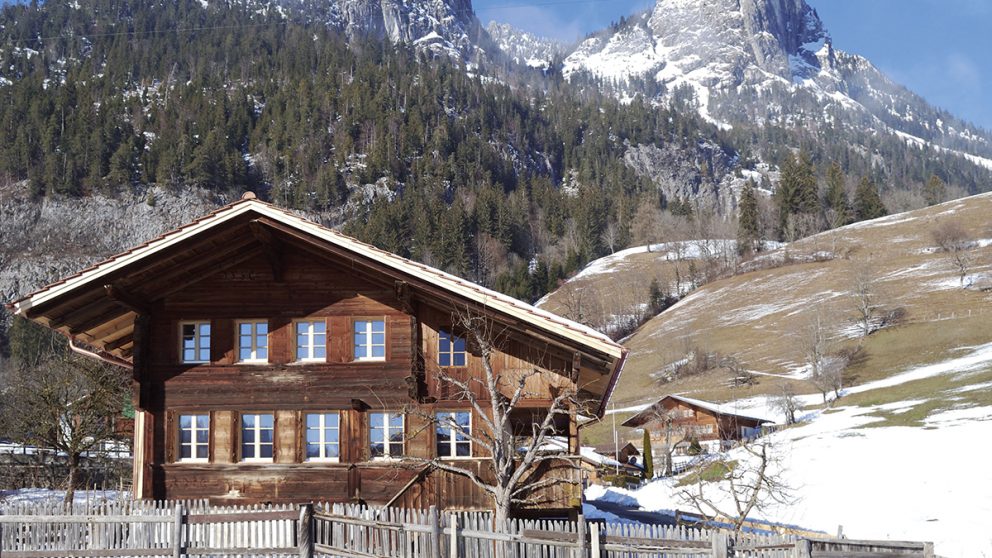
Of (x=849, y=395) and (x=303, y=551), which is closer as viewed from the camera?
(x=303, y=551)

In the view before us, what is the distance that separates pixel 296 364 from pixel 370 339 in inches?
80.8

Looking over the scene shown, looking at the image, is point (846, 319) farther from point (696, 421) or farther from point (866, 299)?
point (696, 421)

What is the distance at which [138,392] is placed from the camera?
23.2 m

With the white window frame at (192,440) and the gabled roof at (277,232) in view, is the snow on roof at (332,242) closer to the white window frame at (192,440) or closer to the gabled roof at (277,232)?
the gabled roof at (277,232)

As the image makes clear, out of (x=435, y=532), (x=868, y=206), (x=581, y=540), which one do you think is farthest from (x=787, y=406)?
(x=868, y=206)

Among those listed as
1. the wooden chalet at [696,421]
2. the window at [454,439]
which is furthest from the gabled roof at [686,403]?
the window at [454,439]

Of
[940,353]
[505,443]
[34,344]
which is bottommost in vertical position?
[505,443]

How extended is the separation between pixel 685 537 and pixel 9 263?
17990 cm

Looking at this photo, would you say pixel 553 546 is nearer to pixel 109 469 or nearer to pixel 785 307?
pixel 109 469

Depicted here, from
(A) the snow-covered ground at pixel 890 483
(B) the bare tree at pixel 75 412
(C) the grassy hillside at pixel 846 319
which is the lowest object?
(A) the snow-covered ground at pixel 890 483

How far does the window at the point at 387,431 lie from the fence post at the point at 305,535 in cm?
564

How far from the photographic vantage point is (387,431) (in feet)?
76.1

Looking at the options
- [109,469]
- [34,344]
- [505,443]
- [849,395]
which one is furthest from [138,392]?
[34,344]

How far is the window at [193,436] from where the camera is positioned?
23.4 metres
